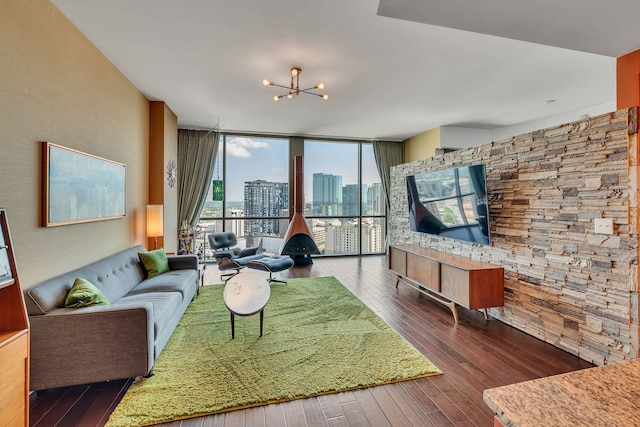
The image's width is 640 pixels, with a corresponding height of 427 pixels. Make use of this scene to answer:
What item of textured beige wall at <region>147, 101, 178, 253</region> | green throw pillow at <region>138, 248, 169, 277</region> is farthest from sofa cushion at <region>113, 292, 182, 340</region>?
textured beige wall at <region>147, 101, 178, 253</region>

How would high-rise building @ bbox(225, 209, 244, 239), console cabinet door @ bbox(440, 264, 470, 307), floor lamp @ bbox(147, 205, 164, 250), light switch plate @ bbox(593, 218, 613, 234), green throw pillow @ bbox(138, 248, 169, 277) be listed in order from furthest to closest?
high-rise building @ bbox(225, 209, 244, 239), floor lamp @ bbox(147, 205, 164, 250), green throw pillow @ bbox(138, 248, 169, 277), console cabinet door @ bbox(440, 264, 470, 307), light switch plate @ bbox(593, 218, 613, 234)

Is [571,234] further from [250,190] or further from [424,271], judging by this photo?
[250,190]

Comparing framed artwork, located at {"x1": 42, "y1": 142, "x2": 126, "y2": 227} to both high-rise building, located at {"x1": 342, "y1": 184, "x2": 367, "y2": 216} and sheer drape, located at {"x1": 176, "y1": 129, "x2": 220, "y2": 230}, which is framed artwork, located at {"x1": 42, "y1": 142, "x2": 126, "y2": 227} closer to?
sheer drape, located at {"x1": 176, "y1": 129, "x2": 220, "y2": 230}

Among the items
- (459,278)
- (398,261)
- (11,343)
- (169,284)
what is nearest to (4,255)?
(11,343)

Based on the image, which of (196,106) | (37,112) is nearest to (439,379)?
(37,112)

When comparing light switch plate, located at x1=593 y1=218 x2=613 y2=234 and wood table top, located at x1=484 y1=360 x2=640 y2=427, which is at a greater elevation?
light switch plate, located at x1=593 y1=218 x2=613 y2=234

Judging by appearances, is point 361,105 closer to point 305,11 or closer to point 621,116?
point 305,11

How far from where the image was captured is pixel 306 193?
22.9 feet

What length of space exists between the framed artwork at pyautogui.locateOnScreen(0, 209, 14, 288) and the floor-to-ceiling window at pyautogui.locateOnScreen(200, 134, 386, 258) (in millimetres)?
4660

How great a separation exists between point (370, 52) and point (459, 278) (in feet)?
8.85

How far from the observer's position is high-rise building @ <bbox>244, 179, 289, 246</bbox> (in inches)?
262

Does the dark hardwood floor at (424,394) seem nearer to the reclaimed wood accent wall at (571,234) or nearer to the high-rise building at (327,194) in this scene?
the reclaimed wood accent wall at (571,234)

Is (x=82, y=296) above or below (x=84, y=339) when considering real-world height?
above

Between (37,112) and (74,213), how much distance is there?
91 centimetres
